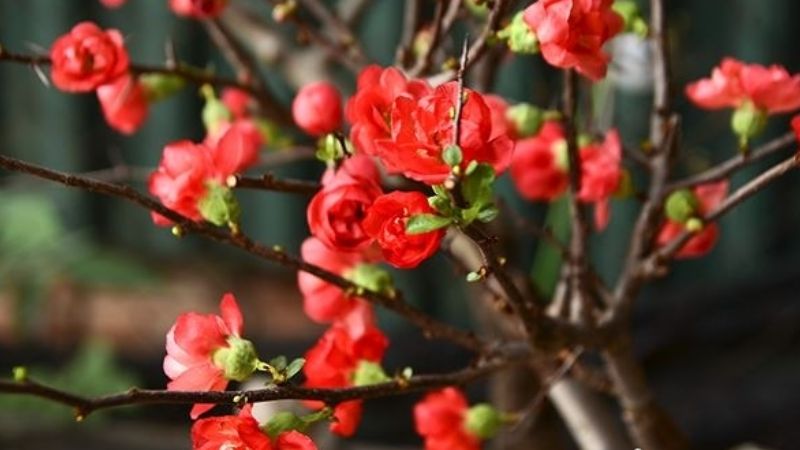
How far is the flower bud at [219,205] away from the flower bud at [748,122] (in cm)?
24

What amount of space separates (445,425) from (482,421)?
0.06 feet

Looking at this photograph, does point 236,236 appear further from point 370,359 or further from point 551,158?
point 551,158

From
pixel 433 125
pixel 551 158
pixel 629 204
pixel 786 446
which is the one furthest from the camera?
pixel 629 204

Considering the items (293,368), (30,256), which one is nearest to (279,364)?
(293,368)

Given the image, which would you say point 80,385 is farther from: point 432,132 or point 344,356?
point 432,132

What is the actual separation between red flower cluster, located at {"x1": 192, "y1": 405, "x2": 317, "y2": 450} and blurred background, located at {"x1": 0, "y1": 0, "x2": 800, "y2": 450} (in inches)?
16.3

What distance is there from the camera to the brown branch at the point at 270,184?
0.56 metres

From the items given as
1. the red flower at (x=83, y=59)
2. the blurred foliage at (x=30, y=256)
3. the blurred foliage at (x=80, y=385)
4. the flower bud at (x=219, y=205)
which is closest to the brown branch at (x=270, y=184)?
the flower bud at (x=219, y=205)

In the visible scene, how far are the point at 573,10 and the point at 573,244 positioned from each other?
6.5 inches

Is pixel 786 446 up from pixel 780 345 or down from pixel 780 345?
down

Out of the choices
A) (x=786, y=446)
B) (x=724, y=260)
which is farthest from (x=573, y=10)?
(x=724, y=260)

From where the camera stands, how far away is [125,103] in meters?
0.76

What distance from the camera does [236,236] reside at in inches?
21.3

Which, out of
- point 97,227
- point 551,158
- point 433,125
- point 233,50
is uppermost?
point 97,227
